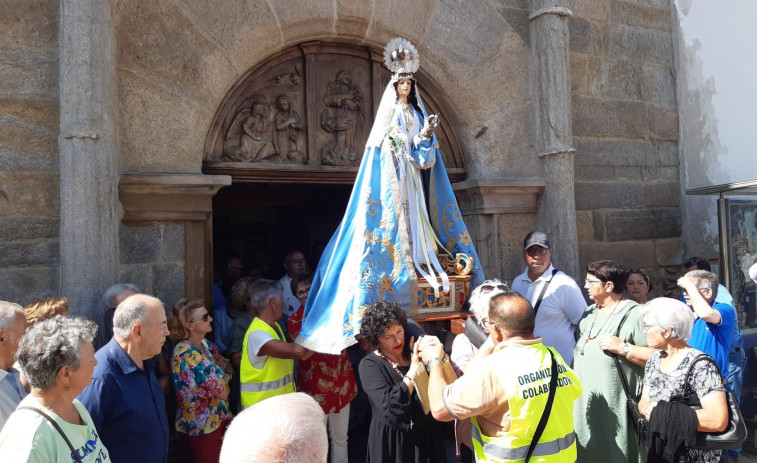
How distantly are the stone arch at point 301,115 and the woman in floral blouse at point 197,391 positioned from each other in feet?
4.32

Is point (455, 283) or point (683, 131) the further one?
point (683, 131)

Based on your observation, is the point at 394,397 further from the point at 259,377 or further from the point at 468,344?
the point at 259,377

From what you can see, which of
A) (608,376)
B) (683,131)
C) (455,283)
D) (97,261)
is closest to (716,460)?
(608,376)

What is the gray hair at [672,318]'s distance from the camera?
9.47 feet

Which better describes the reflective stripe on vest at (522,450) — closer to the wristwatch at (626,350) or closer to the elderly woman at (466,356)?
the elderly woman at (466,356)

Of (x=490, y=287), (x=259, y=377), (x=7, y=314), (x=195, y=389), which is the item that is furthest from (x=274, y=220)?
(x=7, y=314)

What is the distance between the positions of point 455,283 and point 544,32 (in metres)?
2.45

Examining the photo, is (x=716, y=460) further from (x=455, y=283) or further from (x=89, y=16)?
(x=89, y=16)

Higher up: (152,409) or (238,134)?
(238,134)

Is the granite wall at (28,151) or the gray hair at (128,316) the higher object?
the granite wall at (28,151)

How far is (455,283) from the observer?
3.85 meters

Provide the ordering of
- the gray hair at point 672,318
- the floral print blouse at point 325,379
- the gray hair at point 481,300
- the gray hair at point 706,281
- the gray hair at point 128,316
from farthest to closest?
the gray hair at point 706,281
the floral print blouse at point 325,379
the gray hair at point 481,300
the gray hair at point 672,318
the gray hair at point 128,316

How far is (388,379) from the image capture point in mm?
2873

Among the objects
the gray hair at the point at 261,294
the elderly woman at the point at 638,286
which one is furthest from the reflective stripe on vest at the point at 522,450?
the elderly woman at the point at 638,286
